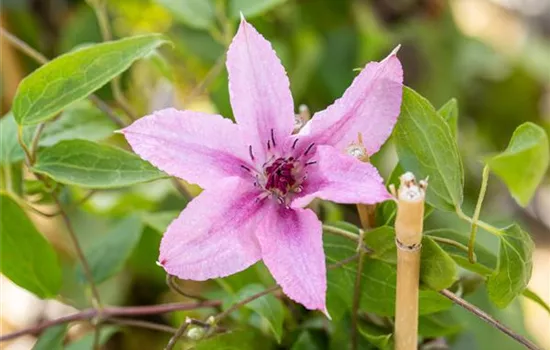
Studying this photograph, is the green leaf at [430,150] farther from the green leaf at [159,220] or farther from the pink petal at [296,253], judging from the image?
the green leaf at [159,220]

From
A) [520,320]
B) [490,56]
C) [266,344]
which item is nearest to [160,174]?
[266,344]

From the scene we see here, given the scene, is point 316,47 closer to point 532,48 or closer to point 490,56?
point 490,56

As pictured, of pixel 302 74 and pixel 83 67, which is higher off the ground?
pixel 83 67

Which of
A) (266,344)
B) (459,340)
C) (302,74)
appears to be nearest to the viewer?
(266,344)

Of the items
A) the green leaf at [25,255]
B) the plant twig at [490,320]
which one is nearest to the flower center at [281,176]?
the plant twig at [490,320]

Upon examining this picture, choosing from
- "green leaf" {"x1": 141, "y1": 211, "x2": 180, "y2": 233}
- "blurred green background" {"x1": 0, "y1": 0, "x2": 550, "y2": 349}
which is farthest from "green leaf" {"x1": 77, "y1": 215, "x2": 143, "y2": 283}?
"blurred green background" {"x1": 0, "y1": 0, "x2": 550, "y2": 349}

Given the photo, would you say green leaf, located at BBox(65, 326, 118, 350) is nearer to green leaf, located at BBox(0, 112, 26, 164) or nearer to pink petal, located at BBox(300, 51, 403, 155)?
green leaf, located at BBox(0, 112, 26, 164)
